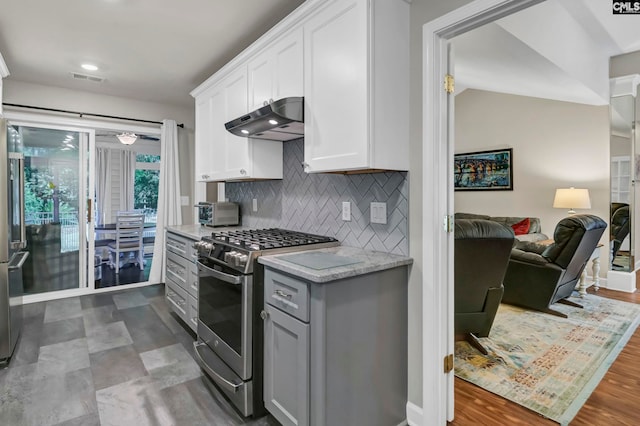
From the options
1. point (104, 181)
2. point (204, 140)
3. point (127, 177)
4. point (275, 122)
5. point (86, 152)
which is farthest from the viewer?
point (127, 177)

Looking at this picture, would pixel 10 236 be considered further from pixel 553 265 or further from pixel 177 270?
pixel 553 265

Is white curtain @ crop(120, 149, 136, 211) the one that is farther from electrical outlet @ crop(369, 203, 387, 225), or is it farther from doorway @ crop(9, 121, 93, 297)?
electrical outlet @ crop(369, 203, 387, 225)

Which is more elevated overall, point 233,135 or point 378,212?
point 233,135

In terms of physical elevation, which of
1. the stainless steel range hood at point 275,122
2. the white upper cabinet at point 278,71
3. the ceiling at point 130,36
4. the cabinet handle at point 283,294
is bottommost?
the cabinet handle at point 283,294

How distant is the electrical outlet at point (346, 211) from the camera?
7.53 feet

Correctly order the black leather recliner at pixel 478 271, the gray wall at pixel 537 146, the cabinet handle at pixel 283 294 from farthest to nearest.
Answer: the gray wall at pixel 537 146, the black leather recliner at pixel 478 271, the cabinet handle at pixel 283 294

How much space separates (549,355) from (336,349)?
6.88 feet

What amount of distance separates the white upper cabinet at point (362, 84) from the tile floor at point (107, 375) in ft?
5.23

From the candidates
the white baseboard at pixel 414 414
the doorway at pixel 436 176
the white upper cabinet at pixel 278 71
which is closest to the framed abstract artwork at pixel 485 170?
the doorway at pixel 436 176

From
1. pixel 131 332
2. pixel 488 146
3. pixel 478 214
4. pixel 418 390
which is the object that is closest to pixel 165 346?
pixel 131 332

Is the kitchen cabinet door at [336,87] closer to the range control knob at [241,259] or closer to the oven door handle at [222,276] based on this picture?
the range control knob at [241,259]

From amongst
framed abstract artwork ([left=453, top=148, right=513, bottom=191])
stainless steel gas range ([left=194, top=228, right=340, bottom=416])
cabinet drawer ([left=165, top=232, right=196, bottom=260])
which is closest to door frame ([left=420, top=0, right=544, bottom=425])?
stainless steel gas range ([left=194, top=228, right=340, bottom=416])

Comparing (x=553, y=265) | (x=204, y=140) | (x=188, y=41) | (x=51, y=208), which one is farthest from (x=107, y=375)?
(x=553, y=265)

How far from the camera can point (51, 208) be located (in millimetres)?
4148
